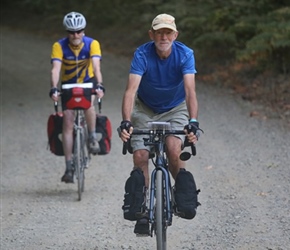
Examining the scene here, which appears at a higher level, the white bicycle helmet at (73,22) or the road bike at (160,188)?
the white bicycle helmet at (73,22)

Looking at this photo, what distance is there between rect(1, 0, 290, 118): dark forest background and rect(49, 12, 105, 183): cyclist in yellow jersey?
18.2 feet

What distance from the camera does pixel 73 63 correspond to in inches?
391

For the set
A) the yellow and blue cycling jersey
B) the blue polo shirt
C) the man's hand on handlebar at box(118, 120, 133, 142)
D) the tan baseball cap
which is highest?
the yellow and blue cycling jersey

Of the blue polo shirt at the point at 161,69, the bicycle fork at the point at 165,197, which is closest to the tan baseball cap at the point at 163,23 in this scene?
the blue polo shirt at the point at 161,69

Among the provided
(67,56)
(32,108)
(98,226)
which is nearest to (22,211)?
(98,226)

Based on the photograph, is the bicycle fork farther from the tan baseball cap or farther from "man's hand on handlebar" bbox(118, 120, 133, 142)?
the tan baseball cap

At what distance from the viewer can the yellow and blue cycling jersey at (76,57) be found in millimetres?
9789

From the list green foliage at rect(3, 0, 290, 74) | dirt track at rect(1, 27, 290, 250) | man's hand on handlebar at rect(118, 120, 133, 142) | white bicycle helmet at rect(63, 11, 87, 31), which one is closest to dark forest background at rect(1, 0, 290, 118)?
green foliage at rect(3, 0, 290, 74)

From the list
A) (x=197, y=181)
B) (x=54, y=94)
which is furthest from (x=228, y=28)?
(x=54, y=94)

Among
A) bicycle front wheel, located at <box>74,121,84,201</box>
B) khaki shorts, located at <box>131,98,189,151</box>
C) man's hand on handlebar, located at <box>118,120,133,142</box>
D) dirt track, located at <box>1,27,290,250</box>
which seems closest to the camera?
man's hand on handlebar, located at <box>118,120,133,142</box>

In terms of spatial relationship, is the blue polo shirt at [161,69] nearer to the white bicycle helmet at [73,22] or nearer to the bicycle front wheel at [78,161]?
the white bicycle helmet at [73,22]

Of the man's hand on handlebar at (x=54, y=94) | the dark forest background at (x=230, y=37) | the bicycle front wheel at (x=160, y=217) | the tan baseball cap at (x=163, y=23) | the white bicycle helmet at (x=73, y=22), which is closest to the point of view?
the bicycle front wheel at (x=160, y=217)

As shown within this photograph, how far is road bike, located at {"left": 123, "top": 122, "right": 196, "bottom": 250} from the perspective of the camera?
627 centimetres

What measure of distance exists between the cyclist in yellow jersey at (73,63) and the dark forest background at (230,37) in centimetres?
555
